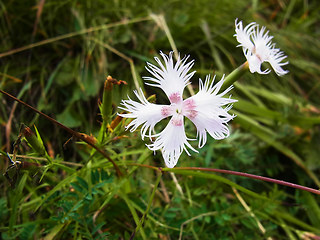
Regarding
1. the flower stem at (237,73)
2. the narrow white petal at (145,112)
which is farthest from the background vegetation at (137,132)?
the flower stem at (237,73)

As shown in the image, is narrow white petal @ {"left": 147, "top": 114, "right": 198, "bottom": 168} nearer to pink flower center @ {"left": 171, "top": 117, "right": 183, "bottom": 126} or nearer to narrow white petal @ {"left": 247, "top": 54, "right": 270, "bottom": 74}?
pink flower center @ {"left": 171, "top": 117, "right": 183, "bottom": 126}

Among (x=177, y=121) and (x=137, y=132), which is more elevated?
(x=177, y=121)

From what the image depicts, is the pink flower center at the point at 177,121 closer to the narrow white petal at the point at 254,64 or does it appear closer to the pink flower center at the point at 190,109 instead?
the pink flower center at the point at 190,109

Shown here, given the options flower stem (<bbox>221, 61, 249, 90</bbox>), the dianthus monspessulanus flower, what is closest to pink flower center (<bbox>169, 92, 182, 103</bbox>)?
the dianthus monspessulanus flower

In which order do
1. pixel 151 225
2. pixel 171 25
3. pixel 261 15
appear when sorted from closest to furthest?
pixel 151 225
pixel 171 25
pixel 261 15

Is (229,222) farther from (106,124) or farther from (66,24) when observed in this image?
(66,24)

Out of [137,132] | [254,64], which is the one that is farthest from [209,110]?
[137,132]

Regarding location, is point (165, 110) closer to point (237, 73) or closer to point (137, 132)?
point (237, 73)

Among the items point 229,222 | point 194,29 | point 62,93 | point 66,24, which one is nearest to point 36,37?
point 66,24
